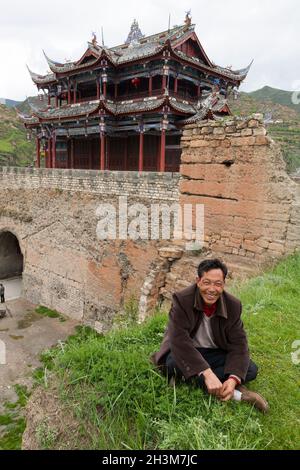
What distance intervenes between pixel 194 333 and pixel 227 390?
50 cm

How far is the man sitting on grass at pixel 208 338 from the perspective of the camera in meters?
2.59

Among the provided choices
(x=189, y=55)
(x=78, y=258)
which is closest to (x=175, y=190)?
(x=78, y=258)

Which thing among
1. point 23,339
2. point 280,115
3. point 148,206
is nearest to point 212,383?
point 148,206

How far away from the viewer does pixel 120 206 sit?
36.5 ft

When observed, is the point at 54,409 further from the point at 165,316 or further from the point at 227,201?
the point at 227,201

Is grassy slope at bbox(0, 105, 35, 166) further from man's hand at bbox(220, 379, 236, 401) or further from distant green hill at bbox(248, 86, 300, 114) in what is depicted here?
man's hand at bbox(220, 379, 236, 401)

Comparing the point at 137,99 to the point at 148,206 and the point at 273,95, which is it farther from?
the point at 273,95

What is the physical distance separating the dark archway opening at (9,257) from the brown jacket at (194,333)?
16338 mm

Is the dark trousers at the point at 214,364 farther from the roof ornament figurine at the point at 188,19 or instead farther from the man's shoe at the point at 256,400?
the roof ornament figurine at the point at 188,19

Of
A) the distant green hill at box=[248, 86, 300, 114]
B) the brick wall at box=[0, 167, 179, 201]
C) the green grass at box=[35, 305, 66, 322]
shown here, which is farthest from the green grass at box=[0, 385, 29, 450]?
the distant green hill at box=[248, 86, 300, 114]

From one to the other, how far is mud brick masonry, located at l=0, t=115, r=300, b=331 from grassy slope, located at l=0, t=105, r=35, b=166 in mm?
20194

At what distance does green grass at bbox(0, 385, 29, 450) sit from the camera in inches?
267

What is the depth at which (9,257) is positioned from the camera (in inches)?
720

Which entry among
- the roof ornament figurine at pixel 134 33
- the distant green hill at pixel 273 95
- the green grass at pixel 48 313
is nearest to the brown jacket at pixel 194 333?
the green grass at pixel 48 313
